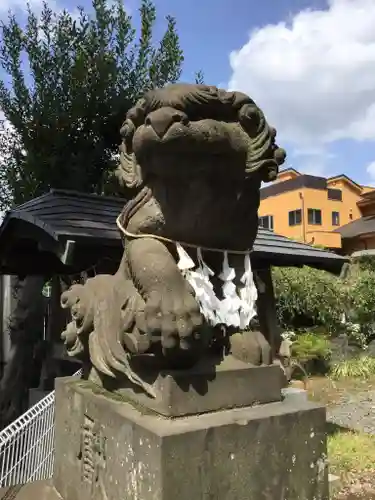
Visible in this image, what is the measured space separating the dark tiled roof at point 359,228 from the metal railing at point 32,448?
1455 cm

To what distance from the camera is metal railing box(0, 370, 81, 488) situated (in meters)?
3.90

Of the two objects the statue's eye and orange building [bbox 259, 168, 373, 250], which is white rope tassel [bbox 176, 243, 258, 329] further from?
orange building [bbox 259, 168, 373, 250]

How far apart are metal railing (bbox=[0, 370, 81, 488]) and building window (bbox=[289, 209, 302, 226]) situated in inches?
758

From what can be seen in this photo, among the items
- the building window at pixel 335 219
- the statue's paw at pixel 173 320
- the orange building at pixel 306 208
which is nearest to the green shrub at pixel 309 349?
the statue's paw at pixel 173 320

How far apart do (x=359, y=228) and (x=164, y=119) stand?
17.5 metres

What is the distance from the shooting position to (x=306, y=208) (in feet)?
73.0

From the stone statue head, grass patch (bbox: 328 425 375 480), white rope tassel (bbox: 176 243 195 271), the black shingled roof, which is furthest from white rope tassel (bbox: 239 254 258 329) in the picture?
grass patch (bbox: 328 425 375 480)

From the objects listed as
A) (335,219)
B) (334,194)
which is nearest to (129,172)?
(335,219)

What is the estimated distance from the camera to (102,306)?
6.81 feet

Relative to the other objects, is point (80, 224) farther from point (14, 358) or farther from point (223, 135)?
point (14, 358)

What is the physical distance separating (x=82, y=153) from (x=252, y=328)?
6511mm

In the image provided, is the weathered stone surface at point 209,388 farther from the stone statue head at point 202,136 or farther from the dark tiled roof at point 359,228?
the dark tiled roof at point 359,228

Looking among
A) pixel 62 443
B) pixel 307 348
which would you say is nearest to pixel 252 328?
pixel 62 443

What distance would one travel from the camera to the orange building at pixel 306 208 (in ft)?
72.7
